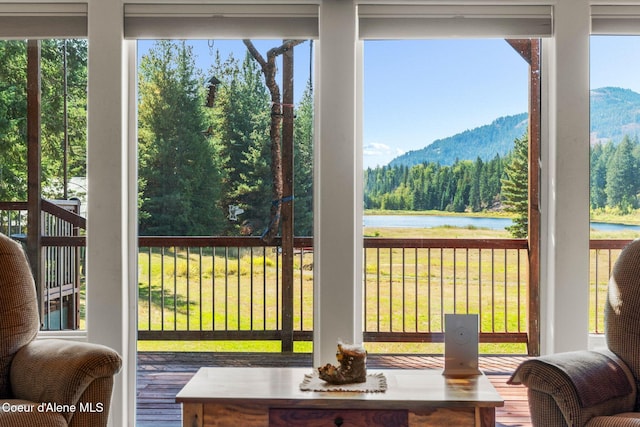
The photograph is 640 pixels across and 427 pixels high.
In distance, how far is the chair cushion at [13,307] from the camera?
2.42 metres

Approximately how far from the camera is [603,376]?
2.24 meters

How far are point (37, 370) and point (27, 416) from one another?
10.1 inches

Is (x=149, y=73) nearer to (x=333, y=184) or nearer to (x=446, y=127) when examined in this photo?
(x=333, y=184)

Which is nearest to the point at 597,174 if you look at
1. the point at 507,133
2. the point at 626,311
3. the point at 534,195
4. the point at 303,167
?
the point at 534,195

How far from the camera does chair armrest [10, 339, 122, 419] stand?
2.17 metres

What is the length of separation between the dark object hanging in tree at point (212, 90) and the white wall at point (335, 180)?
384 millimetres

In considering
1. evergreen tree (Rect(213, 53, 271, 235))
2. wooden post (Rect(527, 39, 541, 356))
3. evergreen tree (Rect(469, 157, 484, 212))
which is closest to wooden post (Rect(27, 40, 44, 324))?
evergreen tree (Rect(213, 53, 271, 235))

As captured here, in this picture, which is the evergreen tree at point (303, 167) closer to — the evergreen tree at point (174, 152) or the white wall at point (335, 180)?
the white wall at point (335, 180)

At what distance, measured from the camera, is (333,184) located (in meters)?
2.95

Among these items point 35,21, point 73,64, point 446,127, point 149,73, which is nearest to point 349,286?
point 446,127

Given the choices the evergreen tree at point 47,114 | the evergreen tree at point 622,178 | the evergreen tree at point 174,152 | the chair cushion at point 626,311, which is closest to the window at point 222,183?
the evergreen tree at point 174,152

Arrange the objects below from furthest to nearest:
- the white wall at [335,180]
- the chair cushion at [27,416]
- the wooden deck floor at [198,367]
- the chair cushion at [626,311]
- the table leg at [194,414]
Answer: the wooden deck floor at [198,367] < the white wall at [335,180] < the chair cushion at [626,311] < the table leg at [194,414] < the chair cushion at [27,416]

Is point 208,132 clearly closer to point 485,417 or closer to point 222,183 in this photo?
point 222,183

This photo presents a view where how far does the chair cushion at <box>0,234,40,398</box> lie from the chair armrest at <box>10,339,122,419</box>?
4 cm
